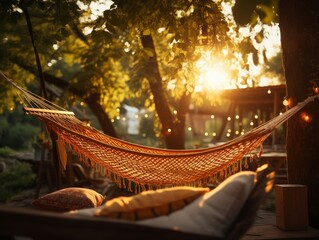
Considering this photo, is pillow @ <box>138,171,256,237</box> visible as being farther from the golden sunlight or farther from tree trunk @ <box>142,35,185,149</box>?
tree trunk @ <box>142,35,185,149</box>

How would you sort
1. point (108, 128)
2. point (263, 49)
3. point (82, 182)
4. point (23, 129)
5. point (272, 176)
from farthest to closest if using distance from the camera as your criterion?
1. point (23, 129)
2. point (108, 128)
3. point (82, 182)
4. point (263, 49)
5. point (272, 176)

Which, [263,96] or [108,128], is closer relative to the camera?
[108,128]

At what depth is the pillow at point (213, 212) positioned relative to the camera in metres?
1.56

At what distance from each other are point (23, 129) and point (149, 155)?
15.0 metres

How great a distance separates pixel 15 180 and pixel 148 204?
26.1 ft

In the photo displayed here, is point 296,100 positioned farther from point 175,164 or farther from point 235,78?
point 235,78

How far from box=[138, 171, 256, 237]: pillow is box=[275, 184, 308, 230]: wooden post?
4.30ft

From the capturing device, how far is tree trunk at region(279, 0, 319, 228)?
3074 millimetres

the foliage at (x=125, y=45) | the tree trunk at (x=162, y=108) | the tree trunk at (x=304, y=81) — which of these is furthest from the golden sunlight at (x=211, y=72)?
the tree trunk at (x=304, y=81)

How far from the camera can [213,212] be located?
163 centimetres

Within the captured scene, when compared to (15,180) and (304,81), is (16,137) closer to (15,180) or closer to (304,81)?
(15,180)

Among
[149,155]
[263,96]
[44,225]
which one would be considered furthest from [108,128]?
[44,225]

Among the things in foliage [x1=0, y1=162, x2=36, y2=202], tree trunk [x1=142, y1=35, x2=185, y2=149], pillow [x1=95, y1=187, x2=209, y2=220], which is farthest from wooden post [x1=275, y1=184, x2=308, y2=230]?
foliage [x1=0, y1=162, x2=36, y2=202]

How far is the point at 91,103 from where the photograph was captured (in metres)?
7.77
